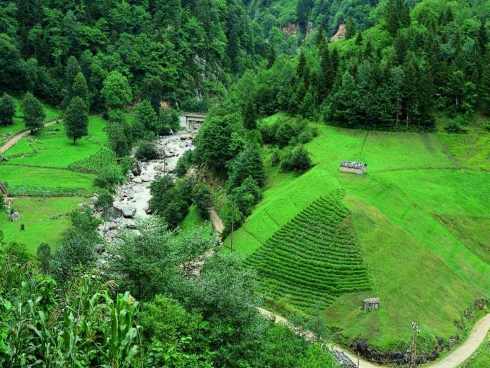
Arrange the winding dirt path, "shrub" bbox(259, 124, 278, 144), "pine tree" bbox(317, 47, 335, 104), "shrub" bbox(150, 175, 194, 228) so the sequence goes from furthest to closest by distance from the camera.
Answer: "pine tree" bbox(317, 47, 335, 104), "shrub" bbox(259, 124, 278, 144), "shrub" bbox(150, 175, 194, 228), the winding dirt path

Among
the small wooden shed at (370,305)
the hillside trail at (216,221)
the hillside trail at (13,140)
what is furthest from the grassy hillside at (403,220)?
the hillside trail at (13,140)

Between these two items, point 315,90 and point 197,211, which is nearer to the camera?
point 197,211

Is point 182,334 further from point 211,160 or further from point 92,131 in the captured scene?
point 92,131

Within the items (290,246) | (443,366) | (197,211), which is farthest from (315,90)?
(443,366)

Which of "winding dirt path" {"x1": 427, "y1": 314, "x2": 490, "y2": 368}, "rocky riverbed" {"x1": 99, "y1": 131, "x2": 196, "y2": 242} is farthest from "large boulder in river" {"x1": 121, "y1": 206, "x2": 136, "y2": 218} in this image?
"winding dirt path" {"x1": 427, "y1": 314, "x2": 490, "y2": 368}

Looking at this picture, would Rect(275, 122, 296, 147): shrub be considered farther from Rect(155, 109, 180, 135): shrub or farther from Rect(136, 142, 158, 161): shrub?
Rect(155, 109, 180, 135): shrub

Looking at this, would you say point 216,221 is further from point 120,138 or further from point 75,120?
point 75,120
